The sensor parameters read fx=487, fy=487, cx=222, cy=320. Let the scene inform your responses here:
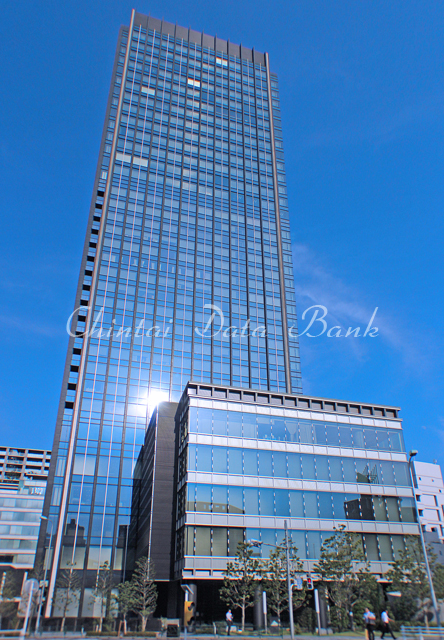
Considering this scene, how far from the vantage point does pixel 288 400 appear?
57781 millimetres

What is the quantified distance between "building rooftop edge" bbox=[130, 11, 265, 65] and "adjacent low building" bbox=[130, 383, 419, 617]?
101 m

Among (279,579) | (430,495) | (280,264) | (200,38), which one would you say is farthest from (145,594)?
(200,38)

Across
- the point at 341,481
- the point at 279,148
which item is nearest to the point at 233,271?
the point at 279,148

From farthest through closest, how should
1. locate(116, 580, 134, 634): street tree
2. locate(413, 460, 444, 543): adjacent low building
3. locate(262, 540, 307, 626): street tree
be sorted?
1. locate(413, 460, 444, 543): adjacent low building
2. locate(116, 580, 134, 634): street tree
3. locate(262, 540, 307, 626): street tree

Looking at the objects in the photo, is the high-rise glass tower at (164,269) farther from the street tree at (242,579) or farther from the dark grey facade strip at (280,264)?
the street tree at (242,579)

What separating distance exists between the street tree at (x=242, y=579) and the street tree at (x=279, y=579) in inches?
40.5

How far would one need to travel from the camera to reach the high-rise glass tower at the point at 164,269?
229 ft

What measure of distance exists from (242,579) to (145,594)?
12.1 m

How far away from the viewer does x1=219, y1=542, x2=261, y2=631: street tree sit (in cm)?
4375

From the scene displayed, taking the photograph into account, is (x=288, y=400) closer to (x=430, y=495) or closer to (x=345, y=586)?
(x=345, y=586)

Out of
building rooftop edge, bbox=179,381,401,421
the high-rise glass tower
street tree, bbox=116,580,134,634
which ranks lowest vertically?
street tree, bbox=116,580,134,634

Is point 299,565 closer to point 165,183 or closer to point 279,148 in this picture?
point 165,183

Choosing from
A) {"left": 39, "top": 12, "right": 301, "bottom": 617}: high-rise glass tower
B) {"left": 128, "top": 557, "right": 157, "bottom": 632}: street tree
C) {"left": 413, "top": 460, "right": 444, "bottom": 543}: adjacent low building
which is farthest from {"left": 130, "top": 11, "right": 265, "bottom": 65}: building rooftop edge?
{"left": 128, "top": 557, "right": 157, "bottom": 632}: street tree

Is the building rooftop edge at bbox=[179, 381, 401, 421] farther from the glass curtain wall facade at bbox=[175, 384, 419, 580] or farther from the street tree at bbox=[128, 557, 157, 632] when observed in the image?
the street tree at bbox=[128, 557, 157, 632]
